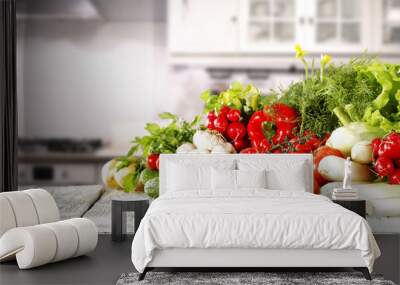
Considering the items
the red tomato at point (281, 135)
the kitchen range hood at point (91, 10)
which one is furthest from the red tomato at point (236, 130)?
the kitchen range hood at point (91, 10)

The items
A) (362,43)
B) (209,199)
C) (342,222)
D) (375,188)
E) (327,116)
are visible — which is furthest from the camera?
(362,43)

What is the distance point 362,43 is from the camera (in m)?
7.32

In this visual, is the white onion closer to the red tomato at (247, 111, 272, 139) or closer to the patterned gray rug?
the red tomato at (247, 111, 272, 139)

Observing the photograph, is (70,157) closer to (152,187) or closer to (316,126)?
(152,187)

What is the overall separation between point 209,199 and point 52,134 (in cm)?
386

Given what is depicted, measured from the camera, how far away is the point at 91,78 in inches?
299

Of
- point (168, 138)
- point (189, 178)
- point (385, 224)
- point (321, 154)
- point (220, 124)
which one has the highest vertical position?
point (220, 124)

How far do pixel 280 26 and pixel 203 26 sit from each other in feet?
2.61

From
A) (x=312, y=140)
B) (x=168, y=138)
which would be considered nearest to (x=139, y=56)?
(x=168, y=138)

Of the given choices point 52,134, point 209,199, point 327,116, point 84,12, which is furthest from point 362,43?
point 209,199

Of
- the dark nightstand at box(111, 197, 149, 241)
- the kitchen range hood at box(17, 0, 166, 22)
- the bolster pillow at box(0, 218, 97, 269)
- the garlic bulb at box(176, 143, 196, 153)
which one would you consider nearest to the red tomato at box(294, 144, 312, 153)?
the garlic bulb at box(176, 143, 196, 153)

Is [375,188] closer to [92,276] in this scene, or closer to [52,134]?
[92,276]

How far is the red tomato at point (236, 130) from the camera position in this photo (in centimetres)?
510

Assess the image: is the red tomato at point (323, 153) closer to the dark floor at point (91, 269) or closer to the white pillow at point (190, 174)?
the white pillow at point (190, 174)
